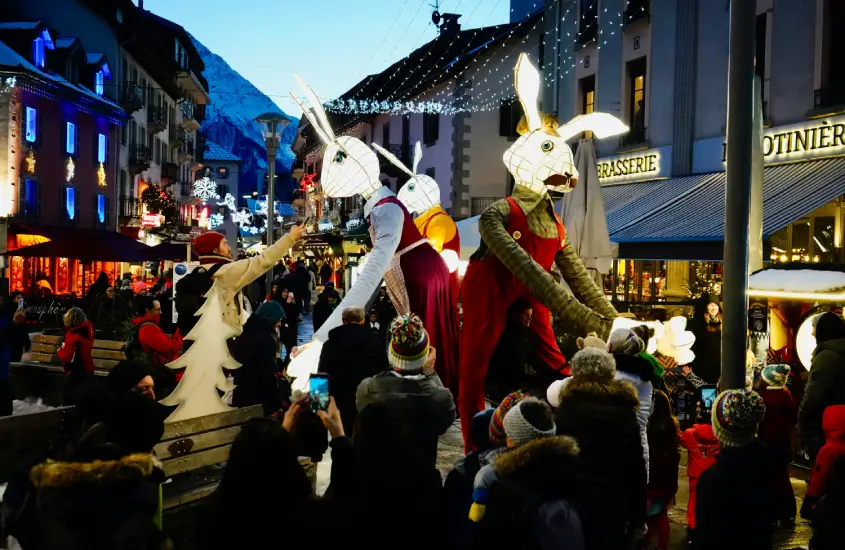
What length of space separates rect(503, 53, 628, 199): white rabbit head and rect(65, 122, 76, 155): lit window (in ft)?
90.6

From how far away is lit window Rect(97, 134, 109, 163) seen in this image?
1300 inches

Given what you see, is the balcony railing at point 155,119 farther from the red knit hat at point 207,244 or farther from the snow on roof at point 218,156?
the snow on roof at point 218,156

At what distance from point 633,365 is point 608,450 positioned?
33.7 inches

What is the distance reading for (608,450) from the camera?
405 centimetres

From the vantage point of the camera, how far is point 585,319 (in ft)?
16.5

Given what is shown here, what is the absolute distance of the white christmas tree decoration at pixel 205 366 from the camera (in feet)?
21.7

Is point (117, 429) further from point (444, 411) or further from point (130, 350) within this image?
point (130, 350)

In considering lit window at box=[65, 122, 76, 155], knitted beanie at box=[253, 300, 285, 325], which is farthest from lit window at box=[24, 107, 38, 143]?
knitted beanie at box=[253, 300, 285, 325]

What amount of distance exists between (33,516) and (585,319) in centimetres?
309

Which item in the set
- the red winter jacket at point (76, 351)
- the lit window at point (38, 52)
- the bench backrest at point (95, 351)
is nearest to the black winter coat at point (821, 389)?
the red winter jacket at point (76, 351)

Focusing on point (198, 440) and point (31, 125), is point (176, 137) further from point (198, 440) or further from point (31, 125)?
point (198, 440)

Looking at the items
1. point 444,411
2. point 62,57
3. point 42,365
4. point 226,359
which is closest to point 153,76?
point 62,57

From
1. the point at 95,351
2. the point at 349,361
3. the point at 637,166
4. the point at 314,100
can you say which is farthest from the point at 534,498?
the point at 637,166

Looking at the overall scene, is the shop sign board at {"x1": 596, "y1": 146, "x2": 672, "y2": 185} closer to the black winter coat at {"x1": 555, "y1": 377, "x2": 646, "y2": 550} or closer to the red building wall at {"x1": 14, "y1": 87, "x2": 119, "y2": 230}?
the black winter coat at {"x1": 555, "y1": 377, "x2": 646, "y2": 550}
